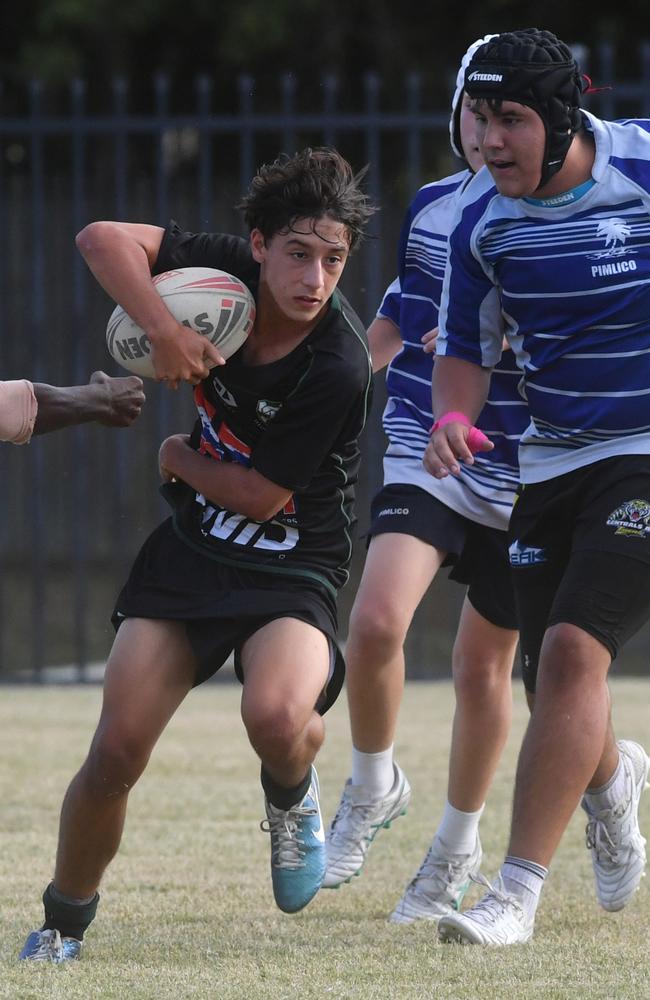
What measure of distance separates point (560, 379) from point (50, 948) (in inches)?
71.1

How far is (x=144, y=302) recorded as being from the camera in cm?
385

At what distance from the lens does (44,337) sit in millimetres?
10062

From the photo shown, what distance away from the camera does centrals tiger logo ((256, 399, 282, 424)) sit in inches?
158

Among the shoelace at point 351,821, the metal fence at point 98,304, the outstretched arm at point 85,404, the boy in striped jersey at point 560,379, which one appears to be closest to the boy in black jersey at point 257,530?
the outstretched arm at point 85,404

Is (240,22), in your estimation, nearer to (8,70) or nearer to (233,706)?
(8,70)

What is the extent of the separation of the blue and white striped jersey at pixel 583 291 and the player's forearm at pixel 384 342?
1.04 meters

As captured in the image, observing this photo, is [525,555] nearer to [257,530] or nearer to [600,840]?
[257,530]

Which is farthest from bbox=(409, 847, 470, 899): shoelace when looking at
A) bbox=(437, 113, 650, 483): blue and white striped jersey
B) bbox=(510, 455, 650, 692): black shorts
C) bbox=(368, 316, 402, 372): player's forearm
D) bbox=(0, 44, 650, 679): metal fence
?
bbox=(0, 44, 650, 679): metal fence

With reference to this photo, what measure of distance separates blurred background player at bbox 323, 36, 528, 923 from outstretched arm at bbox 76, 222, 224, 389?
1009 mm

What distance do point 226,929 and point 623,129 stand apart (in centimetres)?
225

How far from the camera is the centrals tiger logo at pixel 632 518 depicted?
3.75 m

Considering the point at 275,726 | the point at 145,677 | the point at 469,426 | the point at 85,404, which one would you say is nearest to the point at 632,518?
the point at 469,426

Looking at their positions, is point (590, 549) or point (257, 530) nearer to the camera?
point (590, 549)

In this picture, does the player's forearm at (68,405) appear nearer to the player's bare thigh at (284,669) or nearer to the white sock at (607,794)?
the player's bare thigh at (284,669)
